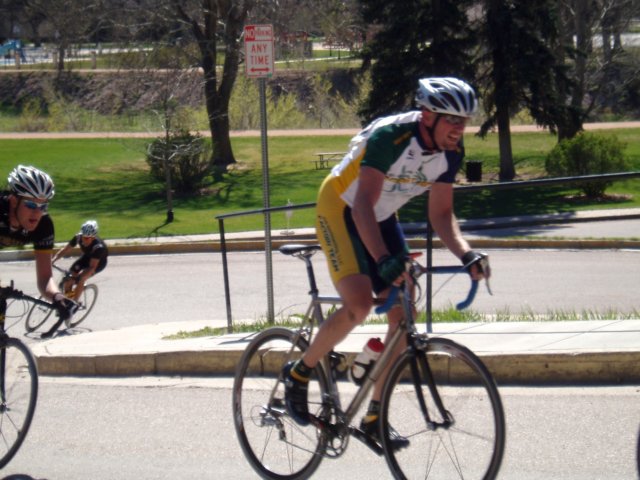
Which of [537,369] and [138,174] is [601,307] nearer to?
[537,369]

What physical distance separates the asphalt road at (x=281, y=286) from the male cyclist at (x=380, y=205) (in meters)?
5.35

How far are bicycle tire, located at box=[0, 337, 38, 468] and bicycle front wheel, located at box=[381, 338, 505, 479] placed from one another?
2204 millimetres

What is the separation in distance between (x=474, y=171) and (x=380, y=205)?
84.1ft

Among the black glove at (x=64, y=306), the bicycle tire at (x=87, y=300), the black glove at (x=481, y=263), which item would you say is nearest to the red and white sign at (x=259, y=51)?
the bicycle tire at (x=87, y=300)

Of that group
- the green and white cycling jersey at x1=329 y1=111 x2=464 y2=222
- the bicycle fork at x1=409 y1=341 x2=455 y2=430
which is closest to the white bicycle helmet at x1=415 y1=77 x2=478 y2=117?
the green and white cycling jersey at x1=329 y1=111 x2=464 y2=222

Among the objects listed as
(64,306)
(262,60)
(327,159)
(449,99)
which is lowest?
(327,159)

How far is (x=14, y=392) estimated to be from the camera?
18.7 ft

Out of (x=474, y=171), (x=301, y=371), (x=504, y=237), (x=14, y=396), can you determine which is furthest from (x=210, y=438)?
(x=474, y=171)

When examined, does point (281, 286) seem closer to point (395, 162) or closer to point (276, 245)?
point (276, 245)

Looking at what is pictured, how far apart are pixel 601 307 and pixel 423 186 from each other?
7.51 meters

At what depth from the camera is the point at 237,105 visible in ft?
149

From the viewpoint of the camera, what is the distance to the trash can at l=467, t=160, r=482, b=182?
29.9 m

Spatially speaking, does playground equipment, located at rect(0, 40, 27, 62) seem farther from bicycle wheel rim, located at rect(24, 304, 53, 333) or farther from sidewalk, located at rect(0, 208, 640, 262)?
bicycle wheel rim, located at rect(24, 304, 53, 333)

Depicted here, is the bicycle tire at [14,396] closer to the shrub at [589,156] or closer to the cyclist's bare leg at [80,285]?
the cyclist's bare leg at [80,285]
